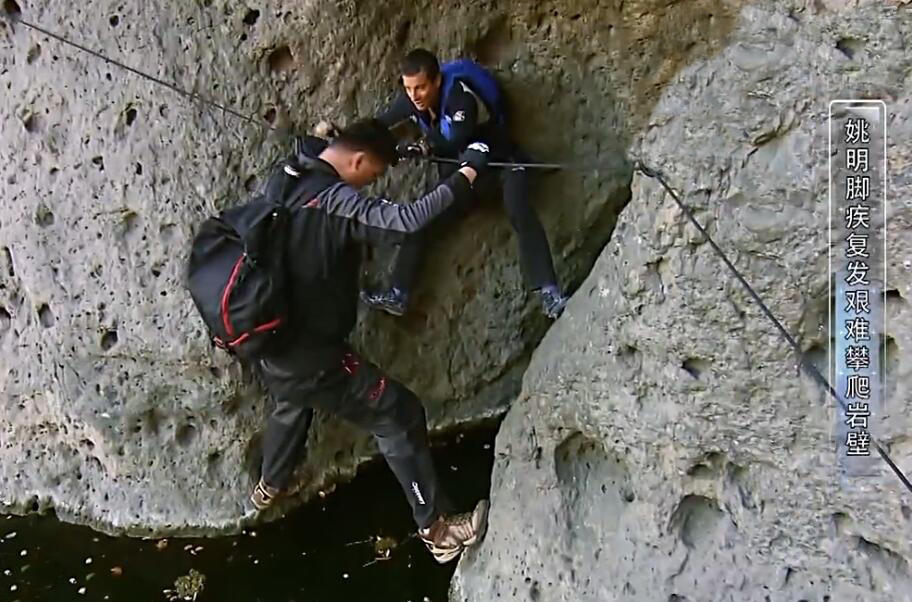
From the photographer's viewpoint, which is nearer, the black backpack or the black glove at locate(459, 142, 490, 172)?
the black backpack

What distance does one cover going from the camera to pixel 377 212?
8.03 feet

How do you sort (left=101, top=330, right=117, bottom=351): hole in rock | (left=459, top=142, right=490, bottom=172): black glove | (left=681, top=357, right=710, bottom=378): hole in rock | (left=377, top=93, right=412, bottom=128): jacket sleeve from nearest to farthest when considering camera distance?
(left=681, top=357, right=710, bottom=378): hole in rock
(left=459, top=142, right=490, bottom=172): black glove
(left=377, top=93, right=412, bottom=128): jacket sleeve
(left=101, top=330, right=117, bottom=351): hole in rock

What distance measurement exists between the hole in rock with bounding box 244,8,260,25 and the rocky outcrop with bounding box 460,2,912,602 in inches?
51.1

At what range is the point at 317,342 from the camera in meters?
2.64

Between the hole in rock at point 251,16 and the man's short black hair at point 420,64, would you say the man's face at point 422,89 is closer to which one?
the man's short black hair at point 420,64

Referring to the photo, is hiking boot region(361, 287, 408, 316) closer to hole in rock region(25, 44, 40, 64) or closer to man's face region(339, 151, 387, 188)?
man's face region(339, 151, 387, 188)

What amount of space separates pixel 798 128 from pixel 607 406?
2.71ft

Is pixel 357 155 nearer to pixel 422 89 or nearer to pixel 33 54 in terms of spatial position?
pixel 422 89

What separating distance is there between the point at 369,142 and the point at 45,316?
1.42m

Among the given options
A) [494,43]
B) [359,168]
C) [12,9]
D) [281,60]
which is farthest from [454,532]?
[12,9]

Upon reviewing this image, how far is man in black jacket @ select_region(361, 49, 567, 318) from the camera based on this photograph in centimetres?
288

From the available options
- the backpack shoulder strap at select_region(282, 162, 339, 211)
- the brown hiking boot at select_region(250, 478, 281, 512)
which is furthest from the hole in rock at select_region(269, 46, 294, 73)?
the brown hiking boot at select_region(250, 478, 281, 512)

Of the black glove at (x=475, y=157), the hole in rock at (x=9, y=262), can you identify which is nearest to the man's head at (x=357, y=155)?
the black glove at (x=475, y=157)

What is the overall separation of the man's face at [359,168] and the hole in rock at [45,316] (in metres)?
1.29
